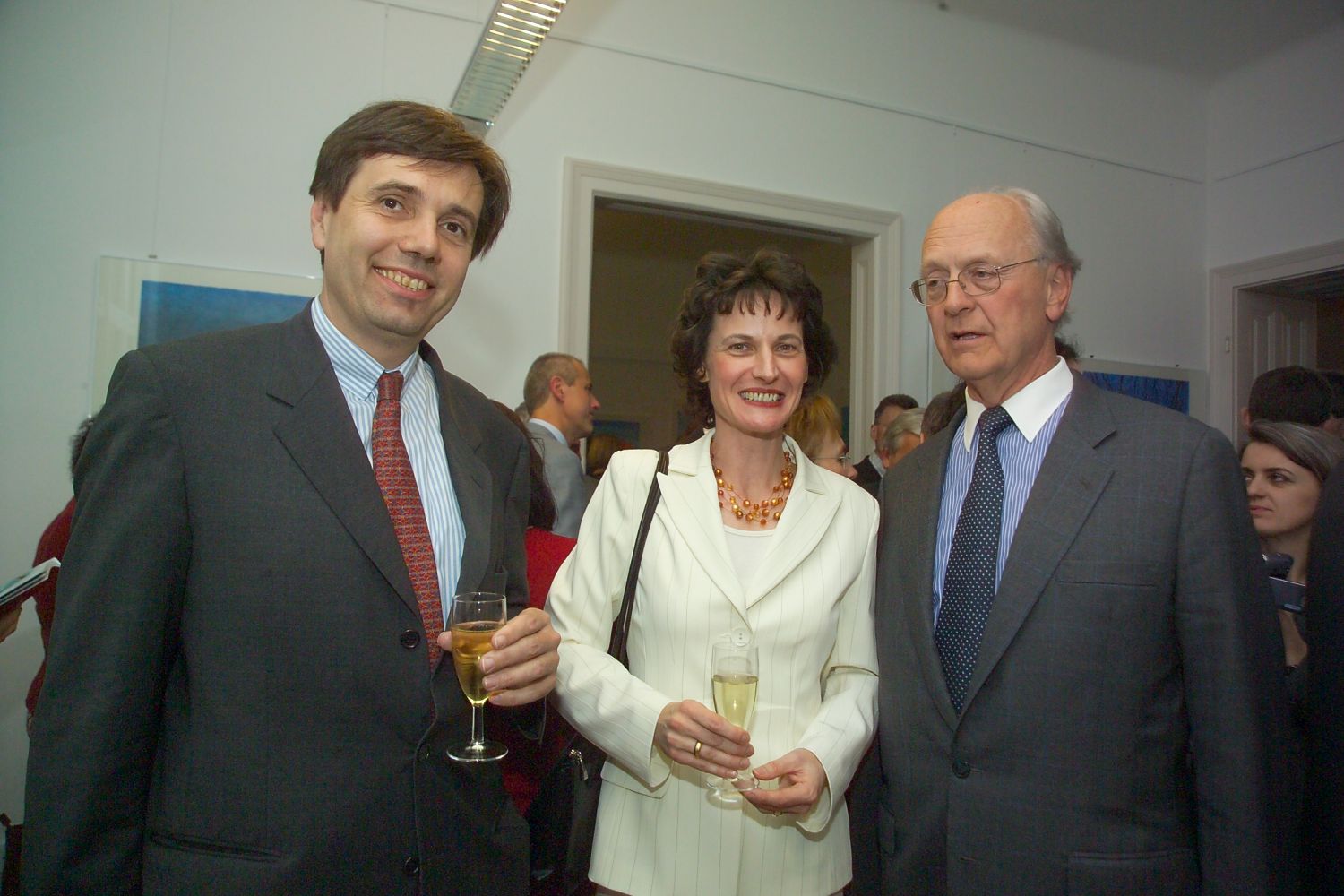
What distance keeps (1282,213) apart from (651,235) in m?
4.93

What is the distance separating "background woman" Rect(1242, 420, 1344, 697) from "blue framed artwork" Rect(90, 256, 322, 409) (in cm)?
351

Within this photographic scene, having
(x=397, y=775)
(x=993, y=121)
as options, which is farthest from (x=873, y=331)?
(x=397, y=775)

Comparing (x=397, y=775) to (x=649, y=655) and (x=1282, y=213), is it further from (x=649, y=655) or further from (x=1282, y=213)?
(x=1282, y=213)

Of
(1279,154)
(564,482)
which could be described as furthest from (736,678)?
(1279,154)

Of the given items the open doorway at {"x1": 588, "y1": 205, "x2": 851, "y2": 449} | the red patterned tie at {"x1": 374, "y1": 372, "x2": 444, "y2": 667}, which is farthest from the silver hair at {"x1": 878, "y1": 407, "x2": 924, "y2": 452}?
the open doorway at {"x1": 588, "y1": 205, "x2": 851, "y2": 449}

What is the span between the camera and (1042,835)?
4.78 feet

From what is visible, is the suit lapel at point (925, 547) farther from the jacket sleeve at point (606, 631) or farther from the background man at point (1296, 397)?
the background man at point (1296, 397)

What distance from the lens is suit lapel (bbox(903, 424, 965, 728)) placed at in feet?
5.22

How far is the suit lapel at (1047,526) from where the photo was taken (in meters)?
1.50

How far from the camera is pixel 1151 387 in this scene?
18.6ft

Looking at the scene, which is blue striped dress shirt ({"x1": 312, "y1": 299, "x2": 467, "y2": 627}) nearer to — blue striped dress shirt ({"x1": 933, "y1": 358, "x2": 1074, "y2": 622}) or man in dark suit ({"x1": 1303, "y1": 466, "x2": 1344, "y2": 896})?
blue striped dress shirt ({"x1": 933, "y1": 358, "x2": 1074, "y2": 622})

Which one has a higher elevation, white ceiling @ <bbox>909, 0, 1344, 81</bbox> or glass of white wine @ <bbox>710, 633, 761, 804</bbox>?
white ceiling @ <bbox>909, 0, 1344, 81</bbox>

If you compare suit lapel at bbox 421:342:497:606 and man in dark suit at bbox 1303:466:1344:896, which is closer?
man in dark suit at bbox 1303:466:1344:896

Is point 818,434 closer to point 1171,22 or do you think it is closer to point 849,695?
point 849,695
